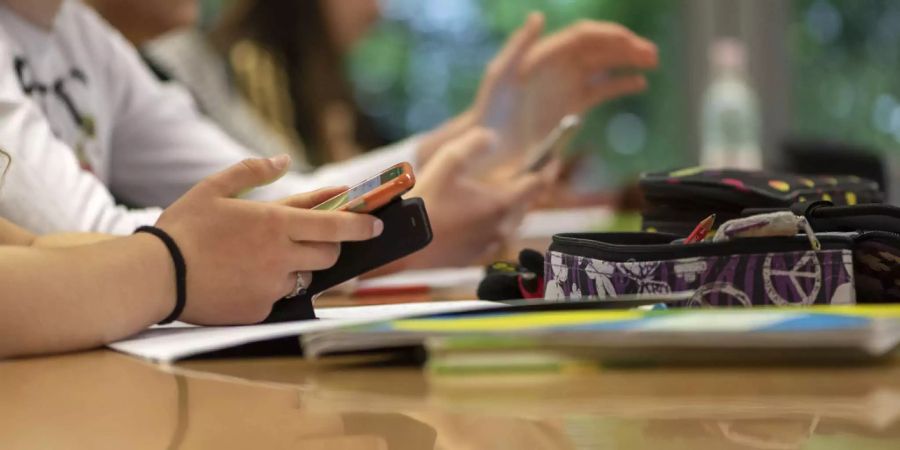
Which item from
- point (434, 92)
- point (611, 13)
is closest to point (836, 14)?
point (611, 13)

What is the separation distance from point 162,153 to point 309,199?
3.06 feet

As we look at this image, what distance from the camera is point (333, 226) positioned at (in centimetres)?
61

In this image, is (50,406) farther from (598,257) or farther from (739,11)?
(739,11)

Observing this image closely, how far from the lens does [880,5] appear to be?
258 centimetres

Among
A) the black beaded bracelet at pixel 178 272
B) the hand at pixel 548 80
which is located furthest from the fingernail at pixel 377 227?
the hand at pixel 548 80

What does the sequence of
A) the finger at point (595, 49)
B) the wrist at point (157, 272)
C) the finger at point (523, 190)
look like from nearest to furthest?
the wrist at point (157, 272) → the finger at point (523, 190) → the finger at point (595, 49)

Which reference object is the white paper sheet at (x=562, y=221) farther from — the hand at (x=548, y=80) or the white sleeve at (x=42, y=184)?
the white sleeve at (x=42, y=184)

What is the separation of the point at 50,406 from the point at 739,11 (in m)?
2.56

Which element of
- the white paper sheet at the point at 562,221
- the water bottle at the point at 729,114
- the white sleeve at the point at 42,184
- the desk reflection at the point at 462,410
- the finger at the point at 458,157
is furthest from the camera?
the water bottle at the point at 729,114

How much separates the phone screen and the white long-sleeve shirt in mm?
160

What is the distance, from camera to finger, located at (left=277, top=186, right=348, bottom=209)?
661 mm

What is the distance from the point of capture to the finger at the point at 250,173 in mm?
642

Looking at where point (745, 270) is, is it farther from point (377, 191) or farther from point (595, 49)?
point (595, 49)

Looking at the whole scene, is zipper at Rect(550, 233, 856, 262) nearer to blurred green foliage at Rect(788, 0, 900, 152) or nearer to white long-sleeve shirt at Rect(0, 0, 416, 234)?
white long-sleeve shirt at Rect(0, 0, 416, 234)
